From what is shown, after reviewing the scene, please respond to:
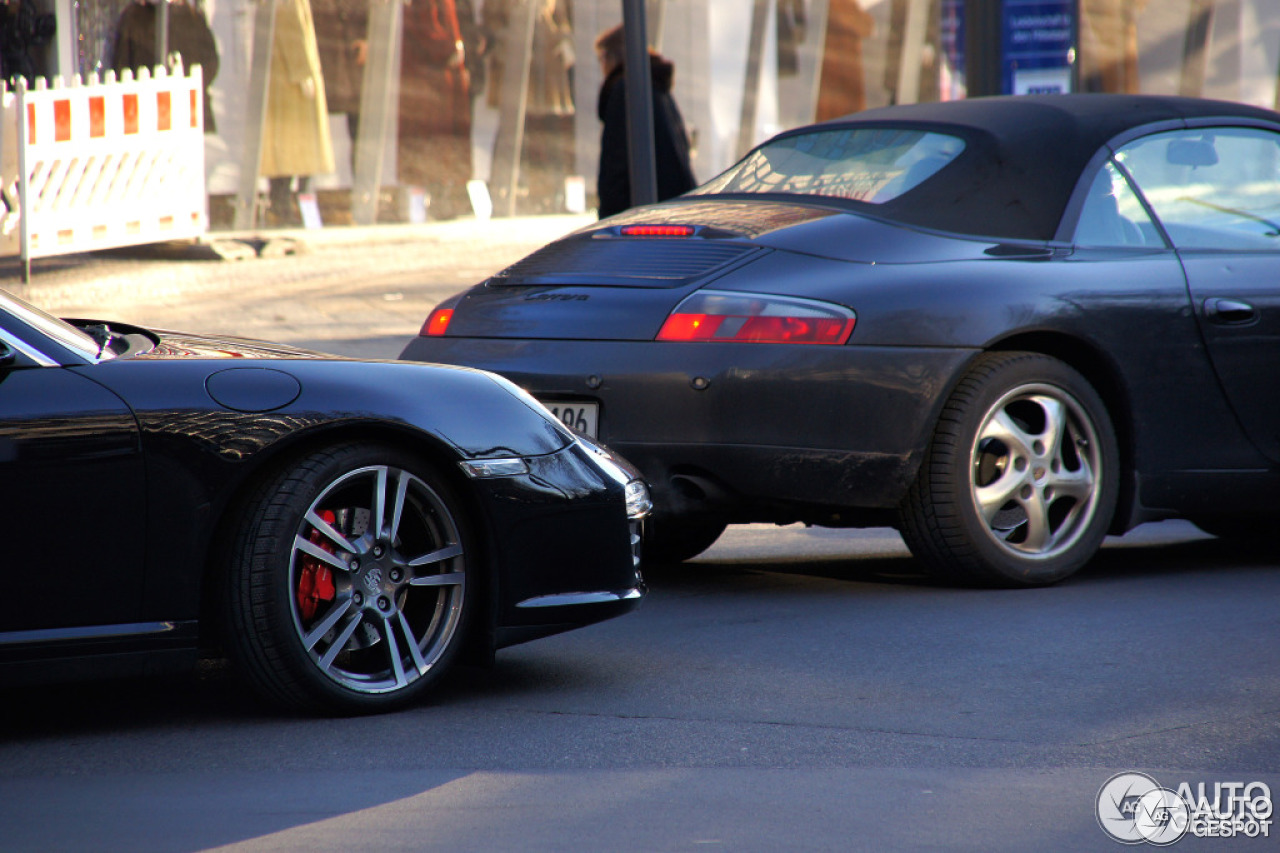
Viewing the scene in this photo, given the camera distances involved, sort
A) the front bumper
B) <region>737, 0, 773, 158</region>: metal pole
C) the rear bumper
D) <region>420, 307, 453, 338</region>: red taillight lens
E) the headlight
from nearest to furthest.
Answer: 1. the front bumper
2. the headlight
3. the rear bumper
4. <region>420, 307, 453, 338</region>: red taillight lens
5. <region>737, 0, 773, 158</region>: metal pole

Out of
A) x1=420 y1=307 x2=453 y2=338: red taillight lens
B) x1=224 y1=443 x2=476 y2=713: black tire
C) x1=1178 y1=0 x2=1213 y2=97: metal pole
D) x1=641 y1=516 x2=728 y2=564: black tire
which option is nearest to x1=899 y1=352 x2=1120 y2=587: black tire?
x1=641 y1=516 x2=728 y2=564: black tire

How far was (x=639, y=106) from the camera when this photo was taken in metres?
8.94

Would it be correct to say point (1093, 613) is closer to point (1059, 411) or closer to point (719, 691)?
point (1059, 411)

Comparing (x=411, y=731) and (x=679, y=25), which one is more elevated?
(x=679, y=25)

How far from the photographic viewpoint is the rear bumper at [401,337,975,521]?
507 centimetres

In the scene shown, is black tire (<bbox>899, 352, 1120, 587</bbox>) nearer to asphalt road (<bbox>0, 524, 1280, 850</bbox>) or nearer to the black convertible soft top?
asphalt road (<bbox>0, 524, 1280, 850</bbox>)

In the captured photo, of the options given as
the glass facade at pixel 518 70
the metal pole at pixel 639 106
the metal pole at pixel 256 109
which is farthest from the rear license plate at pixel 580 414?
the metal pole at pixel 256 109

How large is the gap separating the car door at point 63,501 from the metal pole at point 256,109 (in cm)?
1121

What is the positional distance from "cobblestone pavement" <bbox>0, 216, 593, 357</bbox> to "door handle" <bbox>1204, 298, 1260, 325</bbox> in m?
6.22

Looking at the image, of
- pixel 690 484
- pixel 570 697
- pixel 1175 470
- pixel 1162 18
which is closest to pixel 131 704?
pixel 570 697

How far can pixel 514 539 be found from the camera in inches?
162

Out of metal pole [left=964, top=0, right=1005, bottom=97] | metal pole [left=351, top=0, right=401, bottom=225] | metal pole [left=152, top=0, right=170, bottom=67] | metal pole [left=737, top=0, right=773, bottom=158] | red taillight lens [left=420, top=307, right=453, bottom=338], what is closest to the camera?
red taillight lens [left=420, top=307, right=453, bottom=338]

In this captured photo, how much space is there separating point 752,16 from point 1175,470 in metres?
12.6

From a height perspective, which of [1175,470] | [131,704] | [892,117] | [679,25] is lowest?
[131,704]
